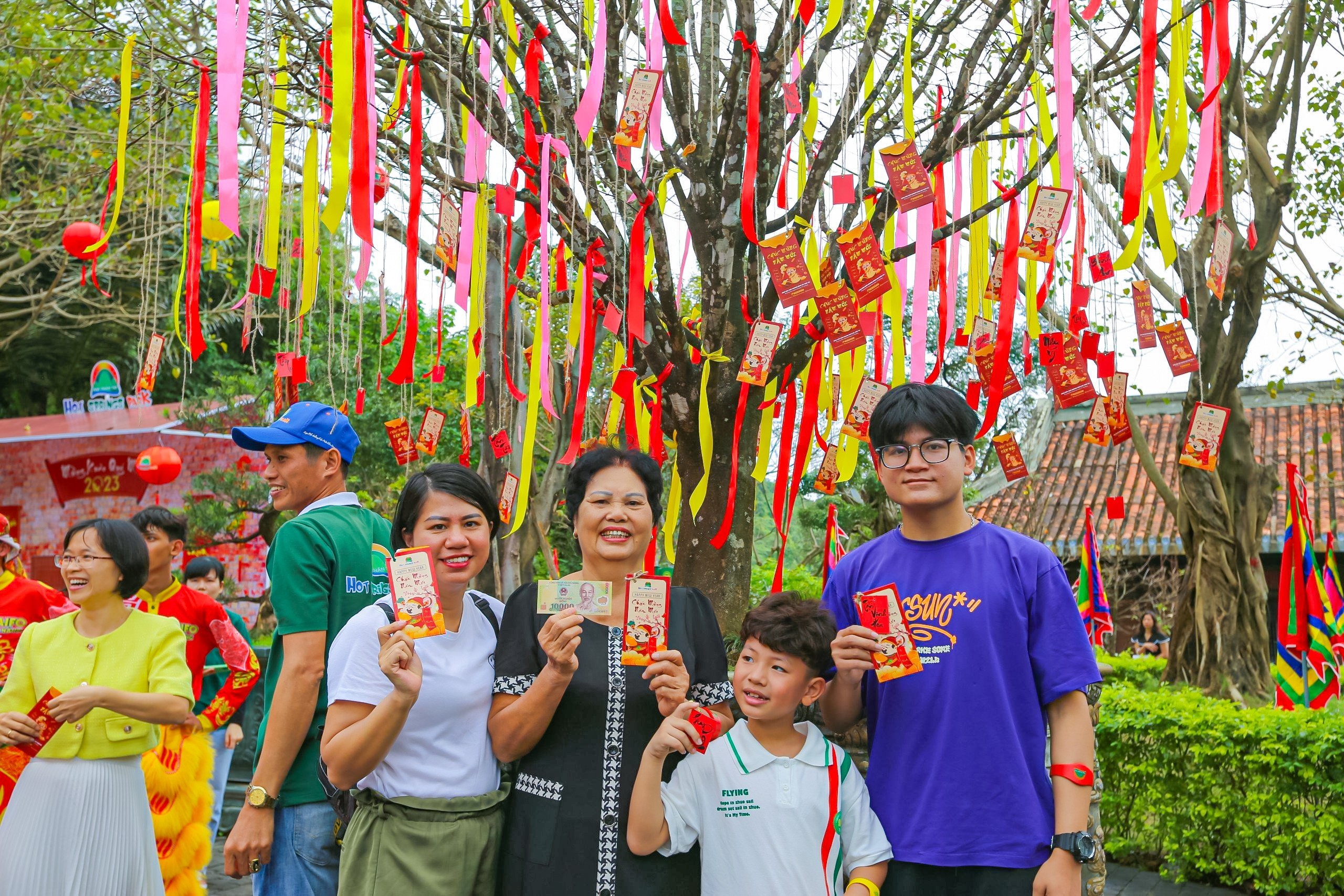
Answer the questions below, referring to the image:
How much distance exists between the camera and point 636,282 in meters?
3.29

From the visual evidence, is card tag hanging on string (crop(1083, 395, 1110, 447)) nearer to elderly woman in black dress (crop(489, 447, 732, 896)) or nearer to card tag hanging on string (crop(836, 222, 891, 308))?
card tag hanging on string (crop(836, 222, 891, 308))

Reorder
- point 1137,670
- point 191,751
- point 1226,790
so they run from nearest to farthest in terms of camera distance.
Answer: point 191,751 → point 1226,790 → point 1137,670

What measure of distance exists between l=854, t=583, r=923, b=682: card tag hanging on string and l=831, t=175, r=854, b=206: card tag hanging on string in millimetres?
→ 1795

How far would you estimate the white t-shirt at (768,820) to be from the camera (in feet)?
6.37

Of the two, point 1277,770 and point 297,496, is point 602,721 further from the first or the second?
point 1277,770

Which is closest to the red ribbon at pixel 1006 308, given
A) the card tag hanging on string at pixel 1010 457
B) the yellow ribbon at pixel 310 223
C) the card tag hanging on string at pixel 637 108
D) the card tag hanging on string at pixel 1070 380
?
Answer: the card tag hanging on string at pixel 1010 457

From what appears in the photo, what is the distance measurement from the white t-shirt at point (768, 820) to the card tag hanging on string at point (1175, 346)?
2.47 metres

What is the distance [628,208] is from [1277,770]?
3.49m

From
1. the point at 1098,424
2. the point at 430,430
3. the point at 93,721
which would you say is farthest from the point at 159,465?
the point at 1098,424

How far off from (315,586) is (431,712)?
1.46 feet

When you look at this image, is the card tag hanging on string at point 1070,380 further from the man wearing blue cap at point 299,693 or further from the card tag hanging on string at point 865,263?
the man wearing blue cap at point 299,693

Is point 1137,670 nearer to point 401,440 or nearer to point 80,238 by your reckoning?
Result: point 401,440

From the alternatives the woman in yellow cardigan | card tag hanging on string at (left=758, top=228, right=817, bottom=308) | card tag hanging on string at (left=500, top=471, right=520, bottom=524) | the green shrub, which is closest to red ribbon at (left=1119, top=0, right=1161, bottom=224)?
card tag hanging on string at (left=758, top=228, right=817, bottom=308)

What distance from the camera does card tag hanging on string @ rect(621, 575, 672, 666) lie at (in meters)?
1.93
